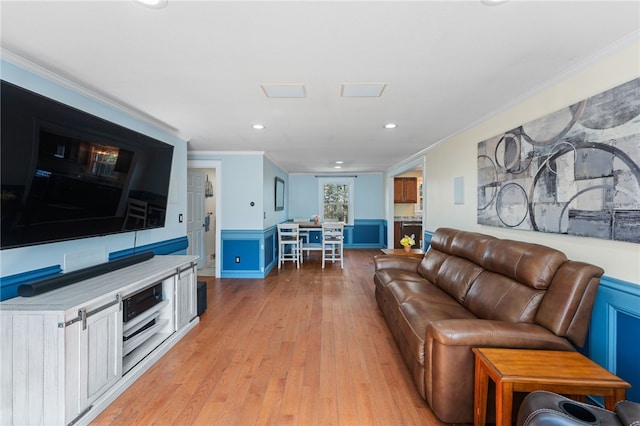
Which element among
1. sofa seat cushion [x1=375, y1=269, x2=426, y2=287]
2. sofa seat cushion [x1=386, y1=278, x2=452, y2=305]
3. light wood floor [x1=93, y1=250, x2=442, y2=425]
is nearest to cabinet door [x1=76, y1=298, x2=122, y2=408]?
light wood floor [x1=93, y1=250, x2=442, y2=425]

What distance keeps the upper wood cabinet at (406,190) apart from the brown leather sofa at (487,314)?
5.24 m

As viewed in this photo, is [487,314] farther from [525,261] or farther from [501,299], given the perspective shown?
[525,261]

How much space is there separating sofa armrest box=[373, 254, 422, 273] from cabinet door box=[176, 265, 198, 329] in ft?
7.30

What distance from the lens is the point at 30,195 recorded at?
1.75 meters

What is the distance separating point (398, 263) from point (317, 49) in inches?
110

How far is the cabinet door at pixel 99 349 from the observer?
1.70 metres

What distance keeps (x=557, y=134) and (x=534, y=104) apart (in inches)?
16.7

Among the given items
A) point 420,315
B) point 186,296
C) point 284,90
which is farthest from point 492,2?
point 186,296

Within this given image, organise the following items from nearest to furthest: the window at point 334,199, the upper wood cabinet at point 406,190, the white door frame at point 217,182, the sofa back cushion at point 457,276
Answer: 1. the sofa back cushion at point 457,276
2. the white door frame at point 217,182
3. the upper wood cabinet at point 406,190
4. the window at point 334,199

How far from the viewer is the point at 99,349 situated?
5.98 feet

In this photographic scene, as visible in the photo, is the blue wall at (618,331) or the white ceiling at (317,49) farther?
the blue wall at (618,331)

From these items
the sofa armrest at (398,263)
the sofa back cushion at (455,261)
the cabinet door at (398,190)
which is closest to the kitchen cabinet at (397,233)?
the cabinet door at (398,190)

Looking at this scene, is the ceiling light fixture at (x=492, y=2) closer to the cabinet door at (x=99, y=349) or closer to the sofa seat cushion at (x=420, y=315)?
the sofa seat cushion at (x=420, y=315)

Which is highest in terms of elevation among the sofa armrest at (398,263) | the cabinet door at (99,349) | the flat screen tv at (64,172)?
the flat screen tv at (64,172)
